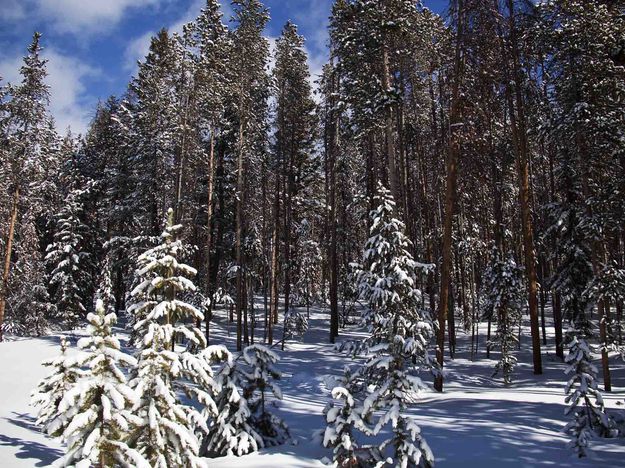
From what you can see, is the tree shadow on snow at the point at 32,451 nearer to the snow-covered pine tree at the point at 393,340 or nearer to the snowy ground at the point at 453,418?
the snowy ground at the point at 453,418

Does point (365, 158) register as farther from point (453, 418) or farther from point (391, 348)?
point (391, 348)

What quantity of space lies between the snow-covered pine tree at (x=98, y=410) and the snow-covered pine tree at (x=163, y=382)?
0.45m

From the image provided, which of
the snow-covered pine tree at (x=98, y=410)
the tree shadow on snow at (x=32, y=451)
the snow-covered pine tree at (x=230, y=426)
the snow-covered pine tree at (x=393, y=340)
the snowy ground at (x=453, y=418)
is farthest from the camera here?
the tree shadow on snow at (x=32, y=451)

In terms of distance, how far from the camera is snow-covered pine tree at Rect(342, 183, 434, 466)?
25.2 feet

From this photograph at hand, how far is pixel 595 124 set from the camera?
1448 centimetres

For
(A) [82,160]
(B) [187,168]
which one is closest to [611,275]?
(B) [187,168]

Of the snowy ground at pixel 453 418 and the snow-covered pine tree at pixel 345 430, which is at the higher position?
the snow-covered pine tree at pixel 345 430

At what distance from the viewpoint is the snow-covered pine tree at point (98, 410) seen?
18.9ft

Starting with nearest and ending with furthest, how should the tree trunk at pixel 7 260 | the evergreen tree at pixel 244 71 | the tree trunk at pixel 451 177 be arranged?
the tree trunk at pixel 451 177 → the evergreen tree at pixel 244 71 → the tree trunk at pixel 7 260

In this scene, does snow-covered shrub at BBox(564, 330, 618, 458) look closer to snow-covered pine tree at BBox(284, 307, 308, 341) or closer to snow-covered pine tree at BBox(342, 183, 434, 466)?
snow-covered pine tree at BBox(342, 183, 434, 466)

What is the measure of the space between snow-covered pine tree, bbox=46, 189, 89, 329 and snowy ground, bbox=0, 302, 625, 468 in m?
6.59

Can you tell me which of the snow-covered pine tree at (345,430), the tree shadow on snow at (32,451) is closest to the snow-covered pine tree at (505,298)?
the snow-covered pine tree at (345,430)

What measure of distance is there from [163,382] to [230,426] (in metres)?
3.20

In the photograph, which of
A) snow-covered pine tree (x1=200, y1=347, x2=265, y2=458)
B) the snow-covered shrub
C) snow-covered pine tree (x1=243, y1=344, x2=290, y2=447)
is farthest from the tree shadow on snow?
the snow-covered shrub
